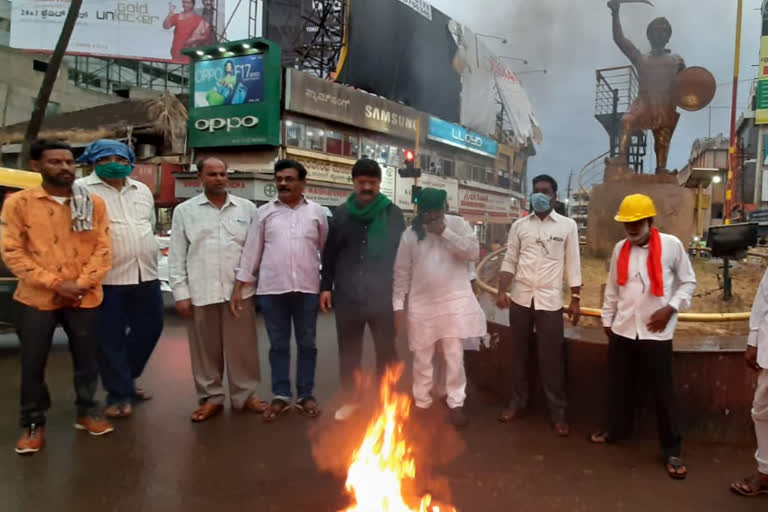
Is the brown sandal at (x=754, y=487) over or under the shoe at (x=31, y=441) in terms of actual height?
over

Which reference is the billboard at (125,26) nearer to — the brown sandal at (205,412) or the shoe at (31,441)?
the brown sandal at (205,412)

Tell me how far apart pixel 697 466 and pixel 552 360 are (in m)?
1.01

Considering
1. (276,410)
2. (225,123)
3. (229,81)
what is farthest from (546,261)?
(229,81)

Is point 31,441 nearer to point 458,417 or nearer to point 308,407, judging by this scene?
point 308,407

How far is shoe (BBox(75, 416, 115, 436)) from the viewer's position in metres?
3.53

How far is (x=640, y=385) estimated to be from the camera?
3.45 m

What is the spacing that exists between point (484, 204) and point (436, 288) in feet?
87.3

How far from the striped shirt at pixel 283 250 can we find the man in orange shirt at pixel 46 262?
1.01 meters

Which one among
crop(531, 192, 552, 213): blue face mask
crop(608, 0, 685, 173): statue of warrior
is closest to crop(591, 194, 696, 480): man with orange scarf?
crop(531, 192, 552, 213): blue face mask

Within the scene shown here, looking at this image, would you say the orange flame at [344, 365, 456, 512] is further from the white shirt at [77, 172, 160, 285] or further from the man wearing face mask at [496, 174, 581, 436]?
the white shirt at [77, 172, 160, 285]

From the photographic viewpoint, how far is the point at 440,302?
12.6ft

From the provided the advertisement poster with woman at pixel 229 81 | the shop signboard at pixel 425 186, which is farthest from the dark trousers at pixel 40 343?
the shop signboard at pixel 425 186

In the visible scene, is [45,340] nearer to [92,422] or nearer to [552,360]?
[92,422]

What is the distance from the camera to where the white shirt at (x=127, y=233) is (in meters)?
3.79
